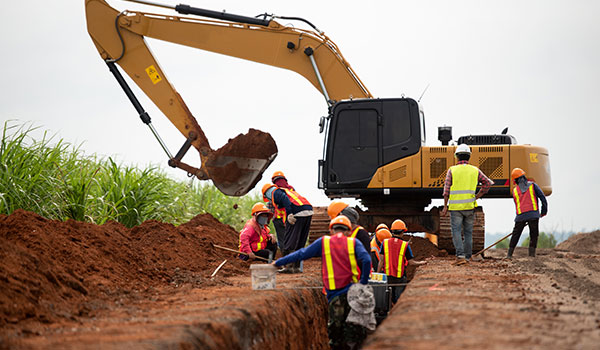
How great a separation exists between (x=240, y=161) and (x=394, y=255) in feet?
15.3

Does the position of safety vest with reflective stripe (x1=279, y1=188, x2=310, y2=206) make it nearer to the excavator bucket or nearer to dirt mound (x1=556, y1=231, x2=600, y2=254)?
the excavator bucket

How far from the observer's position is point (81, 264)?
8.59m

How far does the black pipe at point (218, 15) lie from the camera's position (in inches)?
580

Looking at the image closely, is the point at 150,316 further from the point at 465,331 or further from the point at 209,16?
the point at 209,16

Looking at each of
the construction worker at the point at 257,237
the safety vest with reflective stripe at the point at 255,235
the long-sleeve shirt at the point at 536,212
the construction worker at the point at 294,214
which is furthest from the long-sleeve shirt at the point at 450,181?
the safety vest with reflective stripe at the point at 255,235

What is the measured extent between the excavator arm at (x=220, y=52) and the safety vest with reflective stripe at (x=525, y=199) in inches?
154

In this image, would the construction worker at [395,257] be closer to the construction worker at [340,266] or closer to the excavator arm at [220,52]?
the construction worker at [340,266]

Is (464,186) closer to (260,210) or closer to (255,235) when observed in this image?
(260,210)

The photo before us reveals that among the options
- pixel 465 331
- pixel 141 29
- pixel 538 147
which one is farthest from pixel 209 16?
pixel 465 331

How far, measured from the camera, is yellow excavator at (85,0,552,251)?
1412 centimetres

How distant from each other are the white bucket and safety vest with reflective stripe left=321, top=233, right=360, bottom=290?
99 centimetres

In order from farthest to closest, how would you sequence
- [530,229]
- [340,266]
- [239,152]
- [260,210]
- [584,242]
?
[584,242] < [239,152] < [530,229] < [260,210] < [340,266]

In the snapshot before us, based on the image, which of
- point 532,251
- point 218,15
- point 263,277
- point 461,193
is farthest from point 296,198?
point 532,251

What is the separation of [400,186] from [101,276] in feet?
24.0
